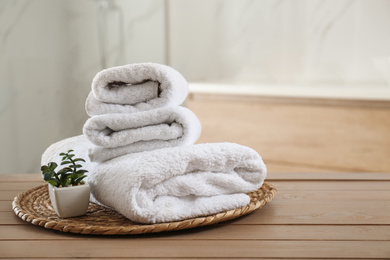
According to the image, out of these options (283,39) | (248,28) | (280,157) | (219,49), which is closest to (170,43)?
(219,49)

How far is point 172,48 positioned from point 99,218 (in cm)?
187

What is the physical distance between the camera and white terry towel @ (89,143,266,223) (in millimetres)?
645

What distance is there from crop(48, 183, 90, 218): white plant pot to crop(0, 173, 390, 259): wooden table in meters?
0.04

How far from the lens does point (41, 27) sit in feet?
5.41

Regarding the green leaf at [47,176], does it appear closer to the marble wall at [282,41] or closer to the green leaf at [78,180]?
the green leaf at [78,180]

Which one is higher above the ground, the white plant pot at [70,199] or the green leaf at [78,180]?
the green leaf at [78,180]

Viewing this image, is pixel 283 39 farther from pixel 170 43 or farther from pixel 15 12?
pixel 15 12

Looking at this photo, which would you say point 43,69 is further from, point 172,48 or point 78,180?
point 78,180

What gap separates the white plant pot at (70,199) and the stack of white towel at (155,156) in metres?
0.03

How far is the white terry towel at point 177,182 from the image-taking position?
0.65 m

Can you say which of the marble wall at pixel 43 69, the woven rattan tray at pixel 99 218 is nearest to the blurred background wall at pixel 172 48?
the marble wall at pixel 43 69

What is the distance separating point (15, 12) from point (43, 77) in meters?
0.23

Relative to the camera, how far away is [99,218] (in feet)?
2.27

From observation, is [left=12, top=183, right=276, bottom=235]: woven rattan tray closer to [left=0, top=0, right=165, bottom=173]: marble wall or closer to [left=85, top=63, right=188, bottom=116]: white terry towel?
[left=85, top=63, right=188, bottom=116]: white terry towel
